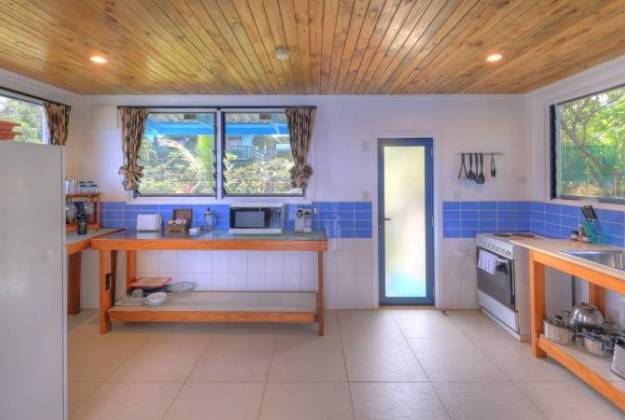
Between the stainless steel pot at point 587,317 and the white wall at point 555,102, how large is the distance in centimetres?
18

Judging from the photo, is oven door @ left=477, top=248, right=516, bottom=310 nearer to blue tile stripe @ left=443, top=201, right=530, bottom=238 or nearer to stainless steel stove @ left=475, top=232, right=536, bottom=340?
stainless steel stove @ left=475, top=232, right=536, bottom=340

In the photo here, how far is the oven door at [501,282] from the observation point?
356 cm

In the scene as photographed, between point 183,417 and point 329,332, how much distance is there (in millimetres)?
1694

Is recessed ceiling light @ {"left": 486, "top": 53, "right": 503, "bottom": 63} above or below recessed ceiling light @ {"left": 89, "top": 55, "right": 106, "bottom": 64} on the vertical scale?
below

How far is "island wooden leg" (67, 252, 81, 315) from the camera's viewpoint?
4.23m

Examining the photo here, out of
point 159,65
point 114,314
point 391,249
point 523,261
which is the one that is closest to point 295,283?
point 391,249

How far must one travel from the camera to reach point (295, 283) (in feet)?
14.4

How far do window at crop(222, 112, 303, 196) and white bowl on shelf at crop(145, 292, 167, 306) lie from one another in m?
1.35

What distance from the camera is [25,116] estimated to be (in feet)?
12.4

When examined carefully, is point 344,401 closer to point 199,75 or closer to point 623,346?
point 623,346

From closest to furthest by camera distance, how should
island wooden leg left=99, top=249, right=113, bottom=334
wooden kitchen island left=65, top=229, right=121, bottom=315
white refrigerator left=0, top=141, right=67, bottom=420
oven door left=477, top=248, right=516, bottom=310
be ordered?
white refrigerator left=0, top=141, right=67, bottom=420 < oven door left=477, top=248, right=516, bottom=310 < island wooden leg left=99, top=249, right=113, bottom=334 < wooden kitchen island left=65, top=229, right=121, bottom=315

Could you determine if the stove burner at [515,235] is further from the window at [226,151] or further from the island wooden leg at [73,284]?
the island wooden leg at [73,284]

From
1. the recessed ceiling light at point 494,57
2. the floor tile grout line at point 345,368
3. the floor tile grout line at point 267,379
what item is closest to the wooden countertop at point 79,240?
the floor tile grout line at point 267,379

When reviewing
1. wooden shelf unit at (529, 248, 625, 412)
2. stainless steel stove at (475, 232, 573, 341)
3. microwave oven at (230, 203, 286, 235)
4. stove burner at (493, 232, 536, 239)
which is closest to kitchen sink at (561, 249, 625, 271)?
wooden shelf unit at (529, 248, 625, 412)
